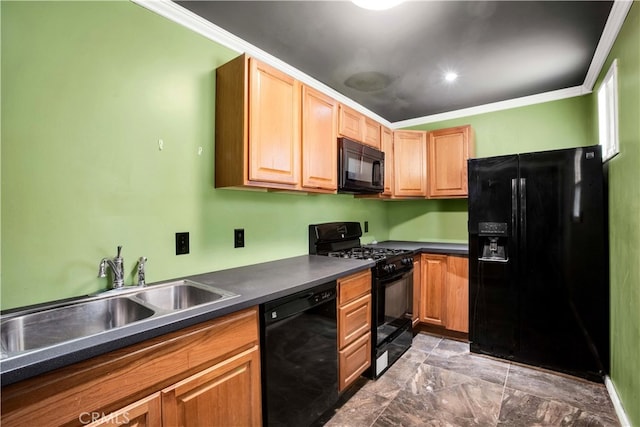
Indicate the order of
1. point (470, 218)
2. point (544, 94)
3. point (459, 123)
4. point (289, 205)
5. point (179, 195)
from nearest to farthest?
point (179, 195)
point (289, 205)
point (470, 218)
point (544, 94)
point (459, 123)

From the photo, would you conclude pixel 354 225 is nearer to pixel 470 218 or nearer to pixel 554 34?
pixel 470 218

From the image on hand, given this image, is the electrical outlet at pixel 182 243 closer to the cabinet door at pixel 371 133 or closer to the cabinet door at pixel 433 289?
the cabinet door at pixel 371 133

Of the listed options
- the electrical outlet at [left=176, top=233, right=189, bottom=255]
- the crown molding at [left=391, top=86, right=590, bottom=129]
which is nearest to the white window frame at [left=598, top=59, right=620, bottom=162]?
the crown molding at [left=391, top=86, right=590, bottom=129]

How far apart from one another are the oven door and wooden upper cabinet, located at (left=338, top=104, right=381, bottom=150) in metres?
1.24

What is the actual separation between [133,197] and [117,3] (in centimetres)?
99

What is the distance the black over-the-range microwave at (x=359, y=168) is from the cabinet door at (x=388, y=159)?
0.19 metres

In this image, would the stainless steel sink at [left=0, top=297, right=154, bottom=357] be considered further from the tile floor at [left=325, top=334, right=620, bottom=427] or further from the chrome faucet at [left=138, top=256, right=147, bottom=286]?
the tile floor at [left=325, top=334, right=620, bottom=427]

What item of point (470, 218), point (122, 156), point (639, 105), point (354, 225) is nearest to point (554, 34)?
point (639, 105)

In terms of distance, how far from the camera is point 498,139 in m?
3.31

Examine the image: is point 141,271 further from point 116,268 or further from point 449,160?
point 449,160

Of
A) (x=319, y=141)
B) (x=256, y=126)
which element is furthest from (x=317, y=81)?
(x=256, y=126)

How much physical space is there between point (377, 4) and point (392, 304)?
83.4 inches

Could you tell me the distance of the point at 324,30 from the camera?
6.37 ft

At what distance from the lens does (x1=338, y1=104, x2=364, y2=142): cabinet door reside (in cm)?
250
